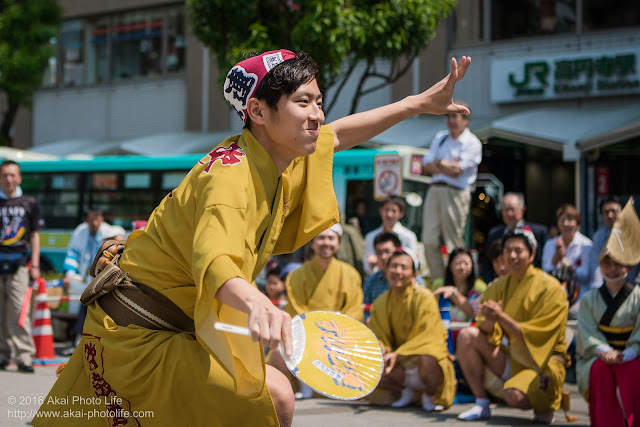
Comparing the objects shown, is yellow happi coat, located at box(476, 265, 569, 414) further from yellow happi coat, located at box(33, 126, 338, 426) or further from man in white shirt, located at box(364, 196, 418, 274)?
yellow happi coat, located at box(33, 126, 338, 426)

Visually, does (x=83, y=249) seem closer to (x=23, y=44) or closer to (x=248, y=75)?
(x=248, y=75)

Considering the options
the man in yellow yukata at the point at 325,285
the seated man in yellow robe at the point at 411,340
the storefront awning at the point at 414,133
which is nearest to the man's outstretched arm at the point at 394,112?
the seated man in yellow robe at the point at 411,340

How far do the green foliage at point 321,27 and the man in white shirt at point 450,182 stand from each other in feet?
12.7

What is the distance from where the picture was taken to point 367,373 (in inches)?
103

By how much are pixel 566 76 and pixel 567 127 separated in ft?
6.77

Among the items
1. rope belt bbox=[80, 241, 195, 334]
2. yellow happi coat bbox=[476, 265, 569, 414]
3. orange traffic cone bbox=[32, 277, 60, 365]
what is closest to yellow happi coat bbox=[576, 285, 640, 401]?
yellow happi coat bbox=[476, 265, 569, 414]

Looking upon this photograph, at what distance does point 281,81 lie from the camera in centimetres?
263

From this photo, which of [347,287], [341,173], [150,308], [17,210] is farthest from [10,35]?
[150,308]

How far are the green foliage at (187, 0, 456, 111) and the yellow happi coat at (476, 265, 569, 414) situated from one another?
644 centimetres

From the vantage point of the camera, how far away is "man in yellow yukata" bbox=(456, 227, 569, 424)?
6.42m

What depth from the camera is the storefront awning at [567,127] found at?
40.1ft

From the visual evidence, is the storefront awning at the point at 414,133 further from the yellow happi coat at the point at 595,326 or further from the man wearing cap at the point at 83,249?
the yellow happi coat at the point at 595,326

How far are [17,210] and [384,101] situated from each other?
10893mm

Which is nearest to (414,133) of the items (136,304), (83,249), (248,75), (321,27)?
(321,27)
